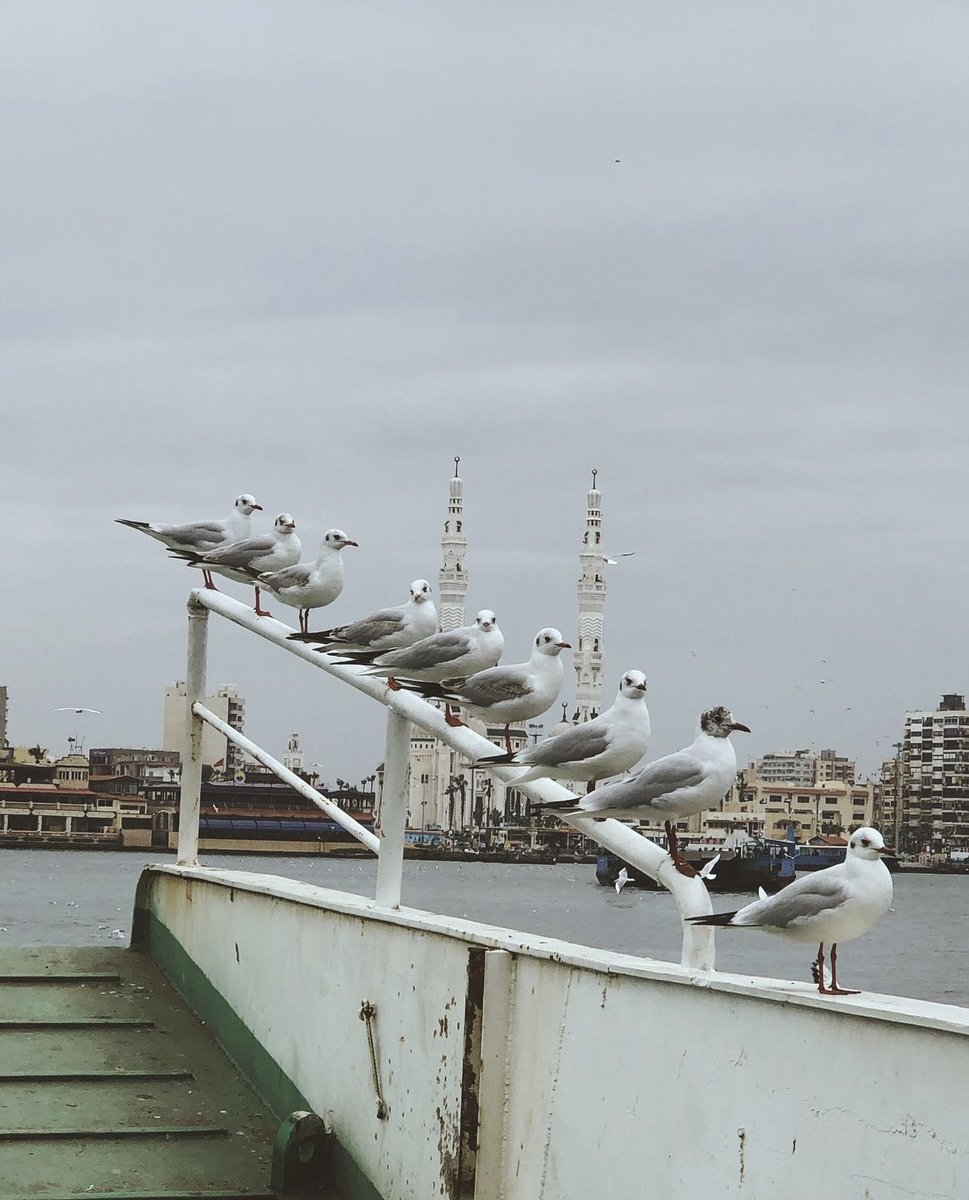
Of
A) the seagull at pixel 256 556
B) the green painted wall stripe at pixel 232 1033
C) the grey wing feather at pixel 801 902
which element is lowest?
the green painted wall stripe at pixel 232 1033

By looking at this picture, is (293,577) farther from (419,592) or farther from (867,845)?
(867,845)

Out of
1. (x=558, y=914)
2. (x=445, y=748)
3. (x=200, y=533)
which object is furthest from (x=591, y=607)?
(x=200, y=533)

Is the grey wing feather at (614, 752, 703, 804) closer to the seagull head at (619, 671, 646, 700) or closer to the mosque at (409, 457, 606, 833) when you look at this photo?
the seagull head at (619, 671, 646, 700)

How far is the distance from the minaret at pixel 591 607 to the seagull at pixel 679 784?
133671 millimetres

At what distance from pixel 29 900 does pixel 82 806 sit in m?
68.7

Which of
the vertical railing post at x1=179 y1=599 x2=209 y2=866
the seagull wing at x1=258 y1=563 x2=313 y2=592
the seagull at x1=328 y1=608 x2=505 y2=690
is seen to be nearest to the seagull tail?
the seagull at x1=328 y1=608 x2=505 y2=690

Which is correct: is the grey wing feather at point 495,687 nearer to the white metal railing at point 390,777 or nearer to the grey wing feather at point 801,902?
the white metal railing at point 390,777

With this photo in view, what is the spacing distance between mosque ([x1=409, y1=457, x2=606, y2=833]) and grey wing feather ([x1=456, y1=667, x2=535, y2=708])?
123487mm

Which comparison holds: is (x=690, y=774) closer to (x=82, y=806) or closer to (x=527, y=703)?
(x=527, y=703)

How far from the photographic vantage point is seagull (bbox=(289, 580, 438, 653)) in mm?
5031

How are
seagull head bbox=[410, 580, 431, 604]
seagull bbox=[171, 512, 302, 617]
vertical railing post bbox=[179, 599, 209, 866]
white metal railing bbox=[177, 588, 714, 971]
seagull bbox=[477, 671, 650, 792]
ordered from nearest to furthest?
white metal railing bbox=[177, 588, 714, 971]
seagull bbox=[477, 671, 650, 792]
seagull head bbox=[410, 580, 431, 604]
vertical railing post bbox=[179, 599, 209, 866]
seagull bbox=[171, 512, 302, 617]

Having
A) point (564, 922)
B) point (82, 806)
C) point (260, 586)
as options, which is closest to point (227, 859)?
point (82, 806)

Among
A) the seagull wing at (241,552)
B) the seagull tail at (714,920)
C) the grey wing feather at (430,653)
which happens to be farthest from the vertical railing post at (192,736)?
the seagull tail at (714,920)

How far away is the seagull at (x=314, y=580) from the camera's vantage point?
583 centimetres
